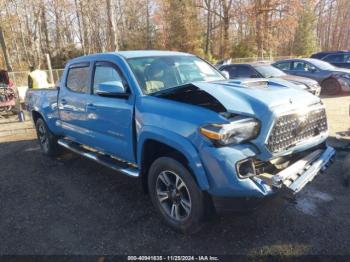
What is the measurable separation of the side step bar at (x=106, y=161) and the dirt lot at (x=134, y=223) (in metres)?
0.48

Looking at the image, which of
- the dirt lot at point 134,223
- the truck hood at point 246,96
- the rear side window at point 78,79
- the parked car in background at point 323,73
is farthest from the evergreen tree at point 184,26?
the truck hood at point 246,96

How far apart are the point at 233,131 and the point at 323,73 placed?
11379 mm

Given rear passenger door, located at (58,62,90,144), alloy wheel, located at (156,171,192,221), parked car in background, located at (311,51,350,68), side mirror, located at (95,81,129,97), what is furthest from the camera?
parked car in background, located at (311,51,350,68)

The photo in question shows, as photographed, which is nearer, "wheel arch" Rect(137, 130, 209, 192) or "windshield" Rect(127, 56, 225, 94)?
"wheel arch" Rect(137, 130, 209, 192)

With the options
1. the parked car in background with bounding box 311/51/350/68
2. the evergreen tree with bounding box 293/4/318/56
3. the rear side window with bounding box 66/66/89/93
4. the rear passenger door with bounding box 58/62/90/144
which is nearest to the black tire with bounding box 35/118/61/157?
the rear passenger door with bounding box 58/62/90/144

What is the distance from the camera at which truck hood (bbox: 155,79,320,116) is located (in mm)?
2964

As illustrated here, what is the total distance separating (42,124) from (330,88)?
11.0m

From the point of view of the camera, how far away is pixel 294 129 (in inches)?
122

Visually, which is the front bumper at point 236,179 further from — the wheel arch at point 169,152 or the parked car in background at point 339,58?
the parked car in background at point 339,58

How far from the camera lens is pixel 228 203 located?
2.80m

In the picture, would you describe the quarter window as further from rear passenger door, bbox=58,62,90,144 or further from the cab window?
rear passenger door, bbox=58,62,90,144

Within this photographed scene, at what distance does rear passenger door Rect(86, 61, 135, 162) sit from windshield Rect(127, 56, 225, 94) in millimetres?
228

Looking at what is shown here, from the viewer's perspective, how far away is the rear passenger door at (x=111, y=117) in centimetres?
379

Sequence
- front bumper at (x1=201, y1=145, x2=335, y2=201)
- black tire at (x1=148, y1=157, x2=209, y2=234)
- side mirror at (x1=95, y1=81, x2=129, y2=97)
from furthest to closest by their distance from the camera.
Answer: side mirror at (x1=95, y1=81, x2=129, y2=97), black tire at (x1=148, y1=157, x2=209, y2=234), front bumper at (x1=201, y1=145, x2=335, y2=201)
